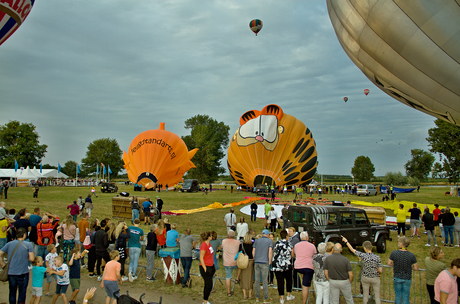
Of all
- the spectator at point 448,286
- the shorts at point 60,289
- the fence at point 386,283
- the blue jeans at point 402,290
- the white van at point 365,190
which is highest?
the white van at point 365,190

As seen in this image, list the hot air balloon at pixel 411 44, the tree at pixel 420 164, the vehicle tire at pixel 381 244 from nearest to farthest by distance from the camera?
1. the hot air balloon at pixel 411 44
2. the vehicle tire at pixel 381 244
3. the tree at pixel 420 164

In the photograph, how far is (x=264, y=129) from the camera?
113ft

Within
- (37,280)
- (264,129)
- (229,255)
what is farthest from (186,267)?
(264,129)

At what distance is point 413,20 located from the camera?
833 cm

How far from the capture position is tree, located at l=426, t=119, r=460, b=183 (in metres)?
32.7

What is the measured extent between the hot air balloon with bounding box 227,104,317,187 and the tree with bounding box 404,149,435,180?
7556 centimetres

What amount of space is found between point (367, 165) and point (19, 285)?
11505cm

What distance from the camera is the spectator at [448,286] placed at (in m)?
4.41

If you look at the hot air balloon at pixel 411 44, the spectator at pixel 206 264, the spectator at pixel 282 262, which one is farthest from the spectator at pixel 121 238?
the hot air balloon at pixel 411 44

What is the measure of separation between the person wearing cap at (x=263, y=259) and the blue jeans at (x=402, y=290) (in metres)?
2.17

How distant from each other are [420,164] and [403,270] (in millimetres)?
107378

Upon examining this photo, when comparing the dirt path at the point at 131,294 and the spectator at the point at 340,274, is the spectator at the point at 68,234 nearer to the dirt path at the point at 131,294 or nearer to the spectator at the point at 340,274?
the dirt path at the point at 131,294

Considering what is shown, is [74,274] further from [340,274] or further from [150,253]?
[340,274]

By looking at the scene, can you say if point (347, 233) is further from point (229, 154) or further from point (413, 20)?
point (229, 154)
